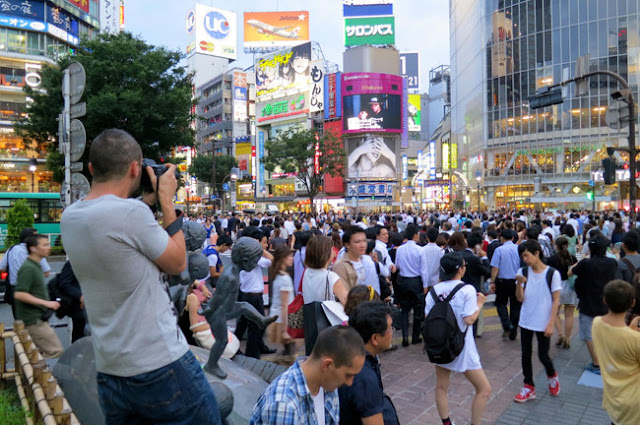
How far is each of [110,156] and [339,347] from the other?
1224 mm

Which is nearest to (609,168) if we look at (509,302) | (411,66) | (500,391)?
(509,302)

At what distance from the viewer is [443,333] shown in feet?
13.0

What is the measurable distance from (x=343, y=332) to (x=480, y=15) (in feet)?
188

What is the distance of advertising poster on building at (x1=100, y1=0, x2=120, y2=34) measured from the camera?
50.2 metres

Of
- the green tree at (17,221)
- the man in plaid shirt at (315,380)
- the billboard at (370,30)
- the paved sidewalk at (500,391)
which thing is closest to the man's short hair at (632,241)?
the paved sidewalk at (500,391)

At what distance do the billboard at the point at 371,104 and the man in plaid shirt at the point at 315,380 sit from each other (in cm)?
5117

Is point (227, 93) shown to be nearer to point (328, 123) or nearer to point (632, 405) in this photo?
point (328, 123)

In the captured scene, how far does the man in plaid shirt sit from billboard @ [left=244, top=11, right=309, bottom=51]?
280ft

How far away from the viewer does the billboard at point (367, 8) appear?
65250mm

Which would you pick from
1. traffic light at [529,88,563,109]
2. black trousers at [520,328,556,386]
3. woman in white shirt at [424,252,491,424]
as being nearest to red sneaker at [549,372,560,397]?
black trousers at [520,328,556,386]

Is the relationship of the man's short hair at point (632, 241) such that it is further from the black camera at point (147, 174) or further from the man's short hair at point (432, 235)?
the black camera at point (147, 174)

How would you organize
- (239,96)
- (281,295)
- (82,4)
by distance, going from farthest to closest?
1. (239,96)
2. (82,4)
3. (281,295)

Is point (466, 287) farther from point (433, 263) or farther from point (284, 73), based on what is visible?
point (284, 73)

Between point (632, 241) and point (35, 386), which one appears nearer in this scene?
point (35, 386)
